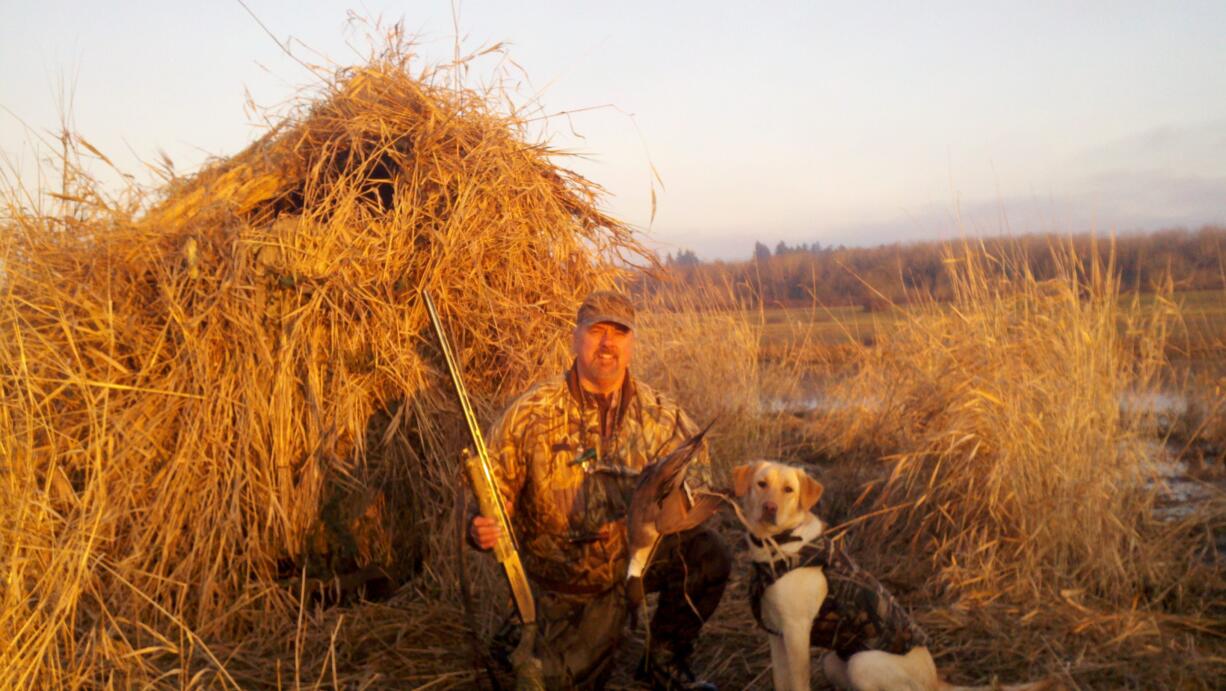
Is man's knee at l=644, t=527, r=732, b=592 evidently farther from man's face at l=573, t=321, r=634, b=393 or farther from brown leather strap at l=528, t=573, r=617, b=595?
man's face at l=573, t=321, r=634, b=393

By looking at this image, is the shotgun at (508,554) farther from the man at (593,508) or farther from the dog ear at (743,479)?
the dog ear at (743,479)

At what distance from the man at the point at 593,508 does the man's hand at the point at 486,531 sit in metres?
0.23

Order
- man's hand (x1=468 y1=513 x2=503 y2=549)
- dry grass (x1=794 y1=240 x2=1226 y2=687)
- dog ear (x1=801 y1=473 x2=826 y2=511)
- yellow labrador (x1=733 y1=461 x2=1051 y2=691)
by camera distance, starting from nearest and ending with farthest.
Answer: yellow labrador (x1=733 y1=461 x2=1051 y2=691) < man's hand (x1=468 y1=513 x2=503 y2=549) < dog ear (x1=801 y1=473 x2=826 y2=511) < dry grass (x1=794 y1=240 x2=1226 y2=687)

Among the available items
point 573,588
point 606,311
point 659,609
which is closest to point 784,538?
point 659,609

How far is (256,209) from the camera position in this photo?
449 centimetres

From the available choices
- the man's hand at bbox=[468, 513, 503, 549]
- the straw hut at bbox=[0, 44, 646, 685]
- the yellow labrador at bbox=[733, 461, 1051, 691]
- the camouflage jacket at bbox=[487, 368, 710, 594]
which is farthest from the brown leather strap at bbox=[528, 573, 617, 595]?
the straw hut at bbox=[0, 44, 646, 685]

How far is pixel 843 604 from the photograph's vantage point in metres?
3.02

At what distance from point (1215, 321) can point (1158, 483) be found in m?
2.59

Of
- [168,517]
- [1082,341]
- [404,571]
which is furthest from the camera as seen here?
[1082,341]

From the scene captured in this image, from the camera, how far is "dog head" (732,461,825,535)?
3.13m

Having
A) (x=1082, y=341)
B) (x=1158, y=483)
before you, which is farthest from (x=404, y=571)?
(x=1158, y=483)

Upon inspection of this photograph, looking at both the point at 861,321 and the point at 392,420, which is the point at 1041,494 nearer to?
the point at 861,321

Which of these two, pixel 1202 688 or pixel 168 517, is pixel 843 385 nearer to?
A: pixel 1202 688

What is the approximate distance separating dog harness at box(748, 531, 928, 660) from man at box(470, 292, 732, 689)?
33 centimetres
